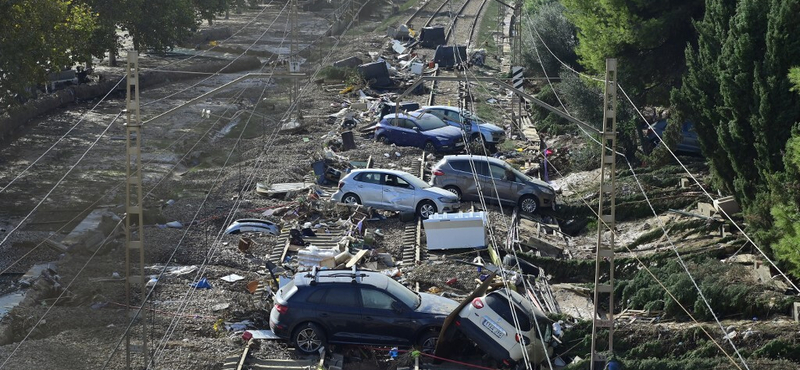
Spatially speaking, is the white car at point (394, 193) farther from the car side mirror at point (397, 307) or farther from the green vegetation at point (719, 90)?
the car side mirror at point (397, 307)

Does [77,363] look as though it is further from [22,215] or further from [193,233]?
[22,215]

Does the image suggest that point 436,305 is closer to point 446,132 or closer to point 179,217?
point 179,217

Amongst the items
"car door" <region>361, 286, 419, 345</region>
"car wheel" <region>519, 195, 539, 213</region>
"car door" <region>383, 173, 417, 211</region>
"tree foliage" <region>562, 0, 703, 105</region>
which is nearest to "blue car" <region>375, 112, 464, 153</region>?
"tree foliage" <region>562, 0, 703, 105</region>

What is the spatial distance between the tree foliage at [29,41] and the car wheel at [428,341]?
2283 cm

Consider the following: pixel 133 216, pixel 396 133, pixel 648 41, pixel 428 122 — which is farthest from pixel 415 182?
pixel 648 41

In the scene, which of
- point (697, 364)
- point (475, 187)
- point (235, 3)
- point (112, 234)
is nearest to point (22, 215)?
point (112, 234)

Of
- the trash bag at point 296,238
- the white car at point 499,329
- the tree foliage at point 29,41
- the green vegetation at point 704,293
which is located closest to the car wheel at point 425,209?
the trash bag at point 296,238

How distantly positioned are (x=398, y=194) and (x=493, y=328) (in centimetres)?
962

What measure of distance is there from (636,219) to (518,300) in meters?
11.4

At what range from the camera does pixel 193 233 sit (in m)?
25.2

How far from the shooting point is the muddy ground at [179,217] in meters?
18.0

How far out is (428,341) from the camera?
1794cm

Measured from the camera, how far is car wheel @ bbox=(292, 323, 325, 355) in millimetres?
17656

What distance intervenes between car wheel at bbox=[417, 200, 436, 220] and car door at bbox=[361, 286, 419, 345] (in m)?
8.88
